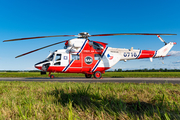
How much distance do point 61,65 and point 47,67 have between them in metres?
1.58

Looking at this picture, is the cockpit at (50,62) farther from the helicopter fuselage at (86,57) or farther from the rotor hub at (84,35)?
the rotor hub at (84,35)

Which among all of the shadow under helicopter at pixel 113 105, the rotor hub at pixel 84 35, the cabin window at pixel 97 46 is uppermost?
the rotor hub at pixel 84 35

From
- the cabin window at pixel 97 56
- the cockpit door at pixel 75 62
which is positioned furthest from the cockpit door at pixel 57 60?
the cabin window at pixel 97 56

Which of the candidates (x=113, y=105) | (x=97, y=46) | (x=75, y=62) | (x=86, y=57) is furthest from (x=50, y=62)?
(x=113, y=105)

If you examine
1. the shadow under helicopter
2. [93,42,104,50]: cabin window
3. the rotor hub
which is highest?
the rotor hub

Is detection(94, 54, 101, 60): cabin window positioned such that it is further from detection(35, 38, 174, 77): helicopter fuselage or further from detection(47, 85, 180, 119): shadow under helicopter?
detection(47, 85, 180, 119): shadow under helicopter

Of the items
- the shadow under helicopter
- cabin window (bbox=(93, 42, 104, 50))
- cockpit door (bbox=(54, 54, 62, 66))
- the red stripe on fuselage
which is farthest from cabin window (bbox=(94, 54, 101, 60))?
the shadow under helicopter

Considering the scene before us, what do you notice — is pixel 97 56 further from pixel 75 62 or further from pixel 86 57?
pixel 75 62

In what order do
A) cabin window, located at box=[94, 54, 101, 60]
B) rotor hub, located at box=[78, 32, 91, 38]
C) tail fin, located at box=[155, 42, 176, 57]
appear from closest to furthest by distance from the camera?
1. rotor hub, located at box=[78, 32, 91, 38]
2. cabin window, located at box=[94, 54, 101, 60]
3. tail fin, located at box=[155, 42, 176, 57]

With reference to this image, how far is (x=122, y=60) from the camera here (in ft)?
48.9

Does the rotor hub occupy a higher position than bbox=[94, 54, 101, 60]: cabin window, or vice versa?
the rotor hub

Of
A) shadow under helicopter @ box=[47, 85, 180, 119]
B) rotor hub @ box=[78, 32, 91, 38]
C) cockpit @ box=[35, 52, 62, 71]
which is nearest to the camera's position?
shadow under helicopter @ box=[47, 85, 180, 119]

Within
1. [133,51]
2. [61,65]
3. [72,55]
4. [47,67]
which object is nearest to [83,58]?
[72,55]

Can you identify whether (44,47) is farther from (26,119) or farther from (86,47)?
(26,119)
